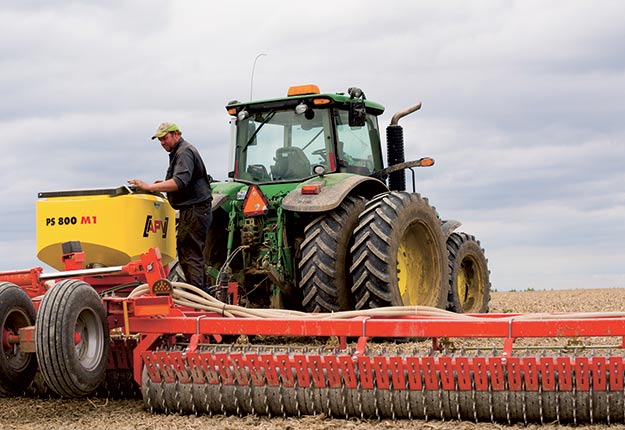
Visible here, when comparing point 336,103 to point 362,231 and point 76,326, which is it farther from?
point 76,326

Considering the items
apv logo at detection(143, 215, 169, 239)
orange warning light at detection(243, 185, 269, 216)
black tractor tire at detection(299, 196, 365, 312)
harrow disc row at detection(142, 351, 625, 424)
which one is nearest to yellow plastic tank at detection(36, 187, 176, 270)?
apv logo at detection(143, 215, 169, 239)

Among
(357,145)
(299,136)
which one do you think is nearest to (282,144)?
(299,136)

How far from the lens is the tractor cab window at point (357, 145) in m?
8.74

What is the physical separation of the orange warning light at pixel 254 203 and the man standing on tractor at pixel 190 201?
2.78 ft

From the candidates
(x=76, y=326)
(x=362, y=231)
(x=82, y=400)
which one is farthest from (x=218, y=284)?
(x=76, y=326)

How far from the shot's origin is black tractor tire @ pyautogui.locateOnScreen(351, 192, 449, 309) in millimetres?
7672

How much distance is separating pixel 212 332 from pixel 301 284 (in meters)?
2.06

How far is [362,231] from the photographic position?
305 inches

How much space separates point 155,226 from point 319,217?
1.68 meters

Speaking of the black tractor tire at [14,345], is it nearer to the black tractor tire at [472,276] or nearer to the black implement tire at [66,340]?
the black implement tire at [66,340]

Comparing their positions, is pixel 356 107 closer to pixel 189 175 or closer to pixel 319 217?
pixel 319 217

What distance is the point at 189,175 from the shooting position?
22.6 ft

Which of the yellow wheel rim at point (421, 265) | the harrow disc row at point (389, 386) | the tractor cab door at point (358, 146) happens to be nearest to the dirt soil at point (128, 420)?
the harrow disc row at point (389, 386)

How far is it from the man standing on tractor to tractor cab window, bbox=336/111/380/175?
190 centimetres
